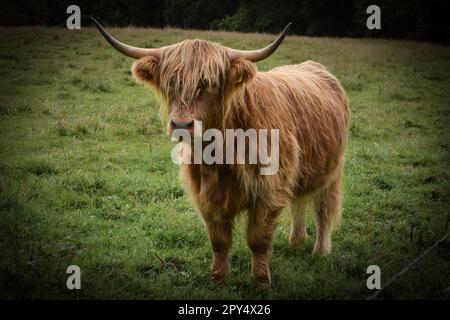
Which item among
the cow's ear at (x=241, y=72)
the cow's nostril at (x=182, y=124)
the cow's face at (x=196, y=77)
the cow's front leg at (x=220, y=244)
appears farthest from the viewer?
the cow's front leg at (x=220, y=244)

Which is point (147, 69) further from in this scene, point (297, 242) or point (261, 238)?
point (297, 242)

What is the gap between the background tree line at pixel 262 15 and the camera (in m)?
22.5

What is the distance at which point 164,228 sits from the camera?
4.83m

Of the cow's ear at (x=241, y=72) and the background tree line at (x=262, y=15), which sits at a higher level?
the background tree line at (x=262, y=15)

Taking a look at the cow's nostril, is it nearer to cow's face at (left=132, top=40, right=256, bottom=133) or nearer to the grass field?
cow's face at (left=132, top=40, right=256, bottom=133)

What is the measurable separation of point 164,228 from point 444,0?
864 inches

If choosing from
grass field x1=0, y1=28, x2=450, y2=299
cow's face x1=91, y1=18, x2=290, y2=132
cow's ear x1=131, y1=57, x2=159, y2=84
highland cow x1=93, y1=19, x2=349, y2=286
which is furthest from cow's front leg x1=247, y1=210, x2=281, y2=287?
cow's ear x1=131, y1=57, x2=159, y2=84

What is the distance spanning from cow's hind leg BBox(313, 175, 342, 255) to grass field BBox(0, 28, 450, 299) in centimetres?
17

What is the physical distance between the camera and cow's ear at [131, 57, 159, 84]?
11.0 ft

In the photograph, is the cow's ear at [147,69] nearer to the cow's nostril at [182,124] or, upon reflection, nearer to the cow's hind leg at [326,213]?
the cow's nostril at [182,124]

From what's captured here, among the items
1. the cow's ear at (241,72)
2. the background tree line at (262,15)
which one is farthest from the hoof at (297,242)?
the background tree line at (262,15)

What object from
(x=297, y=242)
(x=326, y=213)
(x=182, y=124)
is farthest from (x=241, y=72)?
(x=297, y=242)

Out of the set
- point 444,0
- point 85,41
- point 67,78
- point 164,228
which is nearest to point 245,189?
point 164,228

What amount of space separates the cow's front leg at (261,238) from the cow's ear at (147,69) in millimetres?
1217
